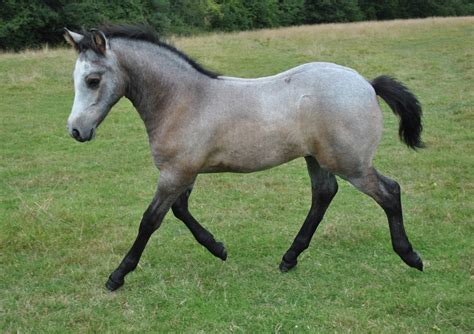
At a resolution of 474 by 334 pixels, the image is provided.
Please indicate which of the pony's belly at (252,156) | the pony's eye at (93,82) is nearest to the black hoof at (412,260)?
the pony's belly at (252,156)

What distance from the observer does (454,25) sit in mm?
32344

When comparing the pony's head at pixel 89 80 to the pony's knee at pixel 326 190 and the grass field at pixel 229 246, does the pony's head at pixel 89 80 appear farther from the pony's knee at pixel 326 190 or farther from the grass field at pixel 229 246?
the pony's knee at pixel 326 190

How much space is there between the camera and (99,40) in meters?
3.96

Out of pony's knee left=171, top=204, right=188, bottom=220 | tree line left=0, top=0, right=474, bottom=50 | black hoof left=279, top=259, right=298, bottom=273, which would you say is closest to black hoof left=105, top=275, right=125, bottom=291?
pony's knee left=171, top=204, right=188, bottom=220

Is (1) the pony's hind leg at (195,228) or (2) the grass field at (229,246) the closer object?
(2) the grass field at (229,246)

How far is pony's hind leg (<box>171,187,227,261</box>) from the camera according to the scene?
4.76m

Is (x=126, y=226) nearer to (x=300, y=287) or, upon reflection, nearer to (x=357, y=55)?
(x=300, y=287)

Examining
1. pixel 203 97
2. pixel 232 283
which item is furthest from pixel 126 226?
pixel 203 97

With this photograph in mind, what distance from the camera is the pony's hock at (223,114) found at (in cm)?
414

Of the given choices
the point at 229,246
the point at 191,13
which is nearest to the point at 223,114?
the point at 229,246

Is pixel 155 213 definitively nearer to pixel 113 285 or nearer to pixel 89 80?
pixel 113 285

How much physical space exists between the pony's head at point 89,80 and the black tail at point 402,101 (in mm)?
2151

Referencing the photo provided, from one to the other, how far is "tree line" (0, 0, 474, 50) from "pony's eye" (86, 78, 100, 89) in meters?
10.2

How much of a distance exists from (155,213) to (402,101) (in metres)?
2.23
